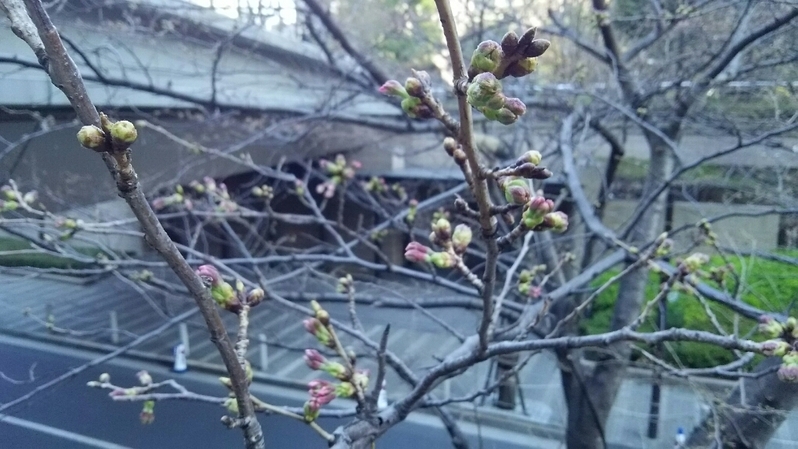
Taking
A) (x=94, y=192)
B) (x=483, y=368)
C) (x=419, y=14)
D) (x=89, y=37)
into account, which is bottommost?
(x=483, y=368)

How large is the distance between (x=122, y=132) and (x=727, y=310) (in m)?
2.68

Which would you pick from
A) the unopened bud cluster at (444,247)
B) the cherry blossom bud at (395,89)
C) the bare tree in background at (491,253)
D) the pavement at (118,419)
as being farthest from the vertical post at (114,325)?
the cherry blossom bud at (395,89)

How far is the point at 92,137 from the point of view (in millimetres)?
461

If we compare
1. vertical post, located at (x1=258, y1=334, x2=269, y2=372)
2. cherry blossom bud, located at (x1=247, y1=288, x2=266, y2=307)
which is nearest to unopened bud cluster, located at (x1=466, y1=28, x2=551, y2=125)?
cherry blossom bud, located at (x1=247, y1=288, x2=266, y2=307)

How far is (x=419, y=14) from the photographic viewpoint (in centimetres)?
451

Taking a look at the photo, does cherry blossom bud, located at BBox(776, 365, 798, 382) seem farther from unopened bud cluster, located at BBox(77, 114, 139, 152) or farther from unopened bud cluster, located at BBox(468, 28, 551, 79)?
unopened bud cluster, located at BBox(77, 114, 139, 152)

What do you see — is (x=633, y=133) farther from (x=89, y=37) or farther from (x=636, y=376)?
(x=89, y=37)

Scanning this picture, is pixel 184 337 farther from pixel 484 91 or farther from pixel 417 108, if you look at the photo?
pixel 484 91

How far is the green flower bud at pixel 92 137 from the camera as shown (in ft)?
1.51

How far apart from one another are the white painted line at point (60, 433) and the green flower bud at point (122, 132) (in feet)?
3.65

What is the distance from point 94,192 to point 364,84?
2.03m

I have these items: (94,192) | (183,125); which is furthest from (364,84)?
(94,192)

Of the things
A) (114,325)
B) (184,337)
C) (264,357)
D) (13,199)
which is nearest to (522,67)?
(13,199)

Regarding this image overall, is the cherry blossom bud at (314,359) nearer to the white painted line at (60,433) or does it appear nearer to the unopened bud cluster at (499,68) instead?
the unopened bud cluster at (499,68)
